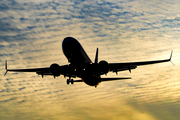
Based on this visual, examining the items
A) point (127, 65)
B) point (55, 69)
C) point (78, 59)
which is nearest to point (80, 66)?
point (78, 59)

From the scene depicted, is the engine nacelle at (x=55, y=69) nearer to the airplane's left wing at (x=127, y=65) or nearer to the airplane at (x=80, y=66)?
the airplane at (x=80, y=66)

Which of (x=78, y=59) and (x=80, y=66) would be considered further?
(x=80, y=66)

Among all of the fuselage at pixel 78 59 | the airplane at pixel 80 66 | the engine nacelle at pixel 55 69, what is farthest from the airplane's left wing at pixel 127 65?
the engine nacelle at pixel 55 69

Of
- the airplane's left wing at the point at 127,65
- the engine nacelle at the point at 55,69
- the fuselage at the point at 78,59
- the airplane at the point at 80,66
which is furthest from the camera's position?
the engine nacelle at the point at 55,69

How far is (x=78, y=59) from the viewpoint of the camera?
93.9 feet

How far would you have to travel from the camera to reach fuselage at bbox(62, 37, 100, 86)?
2669 centimetres

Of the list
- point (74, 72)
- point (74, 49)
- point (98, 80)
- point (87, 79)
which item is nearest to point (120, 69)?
point (98, 80)

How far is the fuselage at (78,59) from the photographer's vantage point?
2669cm

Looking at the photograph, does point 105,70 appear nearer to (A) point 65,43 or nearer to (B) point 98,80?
(B) point 98,80

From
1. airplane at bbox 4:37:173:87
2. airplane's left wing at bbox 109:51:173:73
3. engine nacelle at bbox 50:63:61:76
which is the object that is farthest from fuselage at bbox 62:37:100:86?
airplane's left wing at bbox 109:51:173:73

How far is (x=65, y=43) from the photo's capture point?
2648 centimetres

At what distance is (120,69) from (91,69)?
7.32 m

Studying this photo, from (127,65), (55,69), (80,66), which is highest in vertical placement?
(127,65)

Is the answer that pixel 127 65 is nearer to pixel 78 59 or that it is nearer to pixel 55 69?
pixel 78 59
